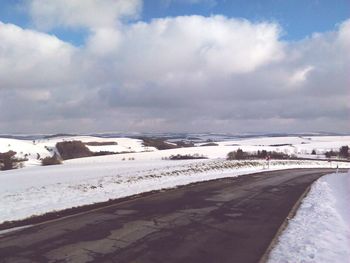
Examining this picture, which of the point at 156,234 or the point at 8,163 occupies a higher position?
the point at 8,163

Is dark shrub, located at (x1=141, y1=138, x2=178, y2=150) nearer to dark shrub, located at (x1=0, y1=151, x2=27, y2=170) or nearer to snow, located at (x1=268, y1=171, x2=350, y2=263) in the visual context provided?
dark shrub, located at (x1=0, y1=151, x2=27, y2=170)

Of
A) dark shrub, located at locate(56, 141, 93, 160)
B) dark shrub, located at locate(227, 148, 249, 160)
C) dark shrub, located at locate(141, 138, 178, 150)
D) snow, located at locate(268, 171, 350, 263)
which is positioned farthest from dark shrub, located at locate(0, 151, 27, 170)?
dark shrub, located at locate(141, 138, 178, 150)

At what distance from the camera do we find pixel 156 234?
9805mm

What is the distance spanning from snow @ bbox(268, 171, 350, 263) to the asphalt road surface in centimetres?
43

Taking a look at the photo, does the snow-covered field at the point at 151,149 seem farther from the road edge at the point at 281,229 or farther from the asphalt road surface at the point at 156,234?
the asphalt road surface at the point at 156,234

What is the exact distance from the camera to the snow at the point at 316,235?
8234 millimetres

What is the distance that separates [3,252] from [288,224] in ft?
23.3

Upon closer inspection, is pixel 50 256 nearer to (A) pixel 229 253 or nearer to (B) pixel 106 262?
(B) pixel 106 262

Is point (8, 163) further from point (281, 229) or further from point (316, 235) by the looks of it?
point (316, 235)

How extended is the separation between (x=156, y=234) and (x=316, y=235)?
3.72 metres

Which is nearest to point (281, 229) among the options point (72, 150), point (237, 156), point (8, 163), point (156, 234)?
point (156, 234)

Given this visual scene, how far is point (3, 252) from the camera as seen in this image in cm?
Answer: 817

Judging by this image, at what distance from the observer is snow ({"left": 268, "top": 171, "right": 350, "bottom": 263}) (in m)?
8.23

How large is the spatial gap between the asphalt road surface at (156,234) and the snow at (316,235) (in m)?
0.43
